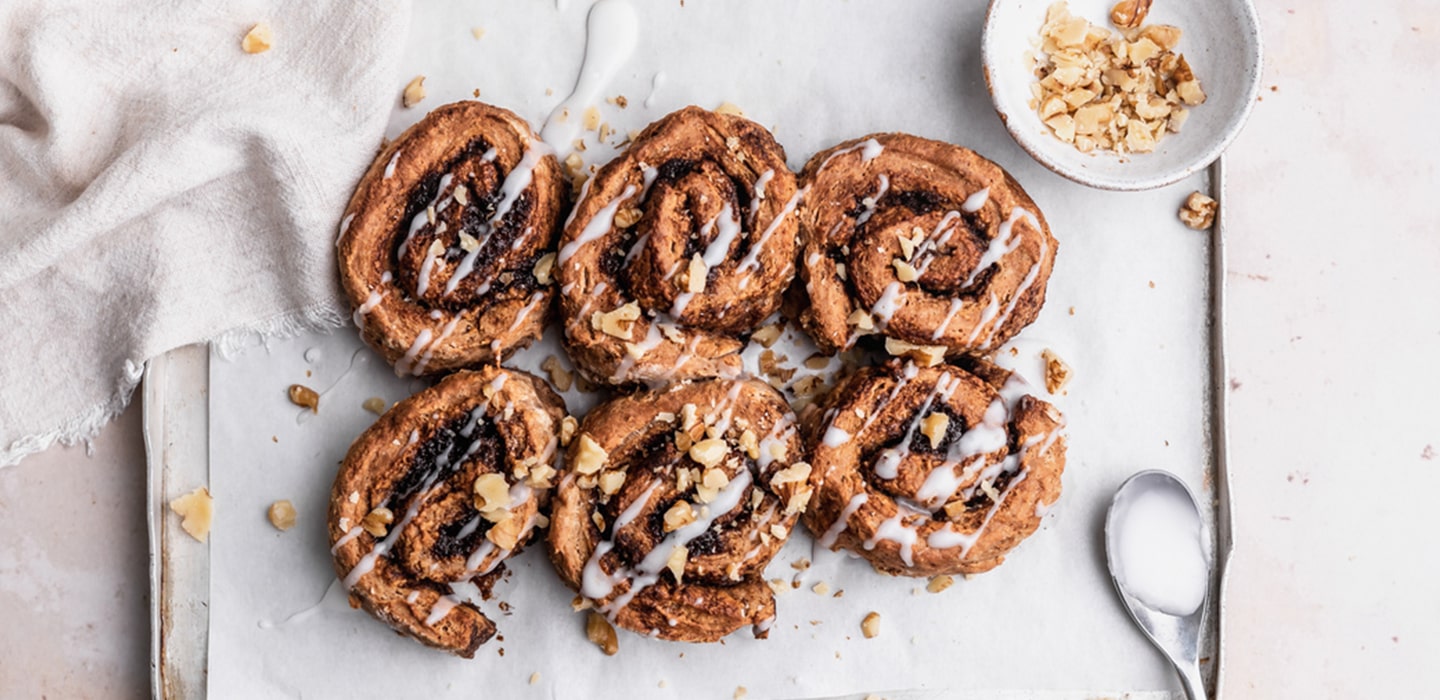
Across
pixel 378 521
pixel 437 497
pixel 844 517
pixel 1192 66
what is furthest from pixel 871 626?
pixel 1192 66

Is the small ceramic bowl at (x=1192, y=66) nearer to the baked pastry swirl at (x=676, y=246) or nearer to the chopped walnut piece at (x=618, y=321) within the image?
the baked pastry swirl at (x=676, y=246)

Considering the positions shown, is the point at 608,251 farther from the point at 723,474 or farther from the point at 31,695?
the point at 31,695

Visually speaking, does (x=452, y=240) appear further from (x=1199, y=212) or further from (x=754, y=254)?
(x=1199, y=212)

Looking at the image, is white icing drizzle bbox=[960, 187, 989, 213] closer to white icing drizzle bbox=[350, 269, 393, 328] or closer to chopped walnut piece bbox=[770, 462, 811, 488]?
chopped walnut piece bbox=[770, 462, 811, 488]

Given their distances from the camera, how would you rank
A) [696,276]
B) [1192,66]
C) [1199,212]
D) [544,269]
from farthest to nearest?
[1199,212], [1192,66], [544,269], [696,276]

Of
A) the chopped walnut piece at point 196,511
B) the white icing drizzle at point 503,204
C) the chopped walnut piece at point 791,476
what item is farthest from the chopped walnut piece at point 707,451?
the chopped walnut piece at point 196,511

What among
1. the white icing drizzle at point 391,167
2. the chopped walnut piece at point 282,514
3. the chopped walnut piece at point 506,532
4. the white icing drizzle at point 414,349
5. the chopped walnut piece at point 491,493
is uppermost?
the white icing drizzle at point 391,167
